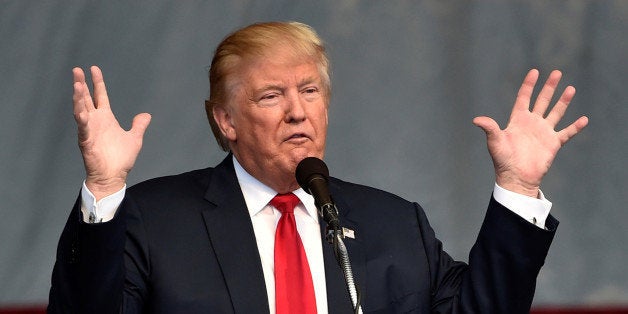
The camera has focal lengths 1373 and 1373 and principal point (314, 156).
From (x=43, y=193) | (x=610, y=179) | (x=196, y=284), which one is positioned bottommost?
(x=196, y=284)

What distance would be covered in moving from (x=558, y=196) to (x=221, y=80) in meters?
1.47

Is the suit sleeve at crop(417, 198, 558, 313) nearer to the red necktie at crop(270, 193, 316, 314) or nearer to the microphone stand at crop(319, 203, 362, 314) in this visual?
the red necktie at crop(270, 193, 316, 314)

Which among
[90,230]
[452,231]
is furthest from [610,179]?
[90,230]

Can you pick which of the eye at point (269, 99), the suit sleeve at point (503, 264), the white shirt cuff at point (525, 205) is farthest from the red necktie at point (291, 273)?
the white shirt cuff at point (525, 205)

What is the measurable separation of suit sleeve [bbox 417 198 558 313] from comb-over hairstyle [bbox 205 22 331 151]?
0.60m

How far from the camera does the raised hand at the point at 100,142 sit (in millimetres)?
2928

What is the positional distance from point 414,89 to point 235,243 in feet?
4.68

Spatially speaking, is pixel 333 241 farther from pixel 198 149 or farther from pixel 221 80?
pixel 198 149

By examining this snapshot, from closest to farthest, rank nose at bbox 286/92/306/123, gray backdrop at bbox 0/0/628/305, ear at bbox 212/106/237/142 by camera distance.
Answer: nose at bbox 286/92/306/123, ear at bbox 212/106/237/142, gray backdrop at bbox 0/0/628/305

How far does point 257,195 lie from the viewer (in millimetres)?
3443

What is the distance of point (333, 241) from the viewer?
2721 mm

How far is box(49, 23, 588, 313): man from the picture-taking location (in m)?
2.99

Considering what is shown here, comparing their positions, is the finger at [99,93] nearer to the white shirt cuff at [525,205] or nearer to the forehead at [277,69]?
the forehead at [277,69]

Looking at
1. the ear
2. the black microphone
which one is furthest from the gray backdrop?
the black microphone
